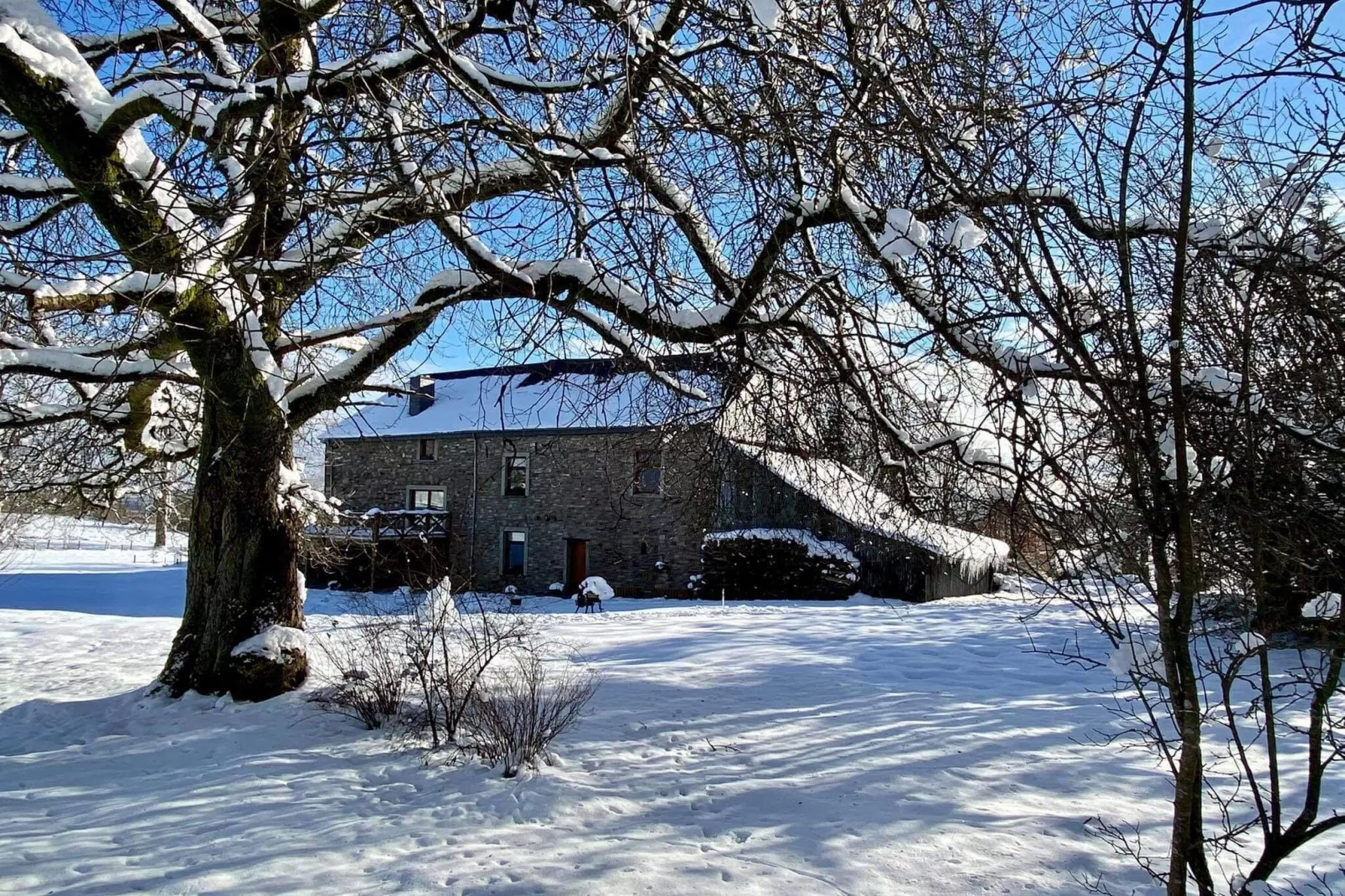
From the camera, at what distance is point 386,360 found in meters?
7.01

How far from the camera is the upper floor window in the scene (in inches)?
1006

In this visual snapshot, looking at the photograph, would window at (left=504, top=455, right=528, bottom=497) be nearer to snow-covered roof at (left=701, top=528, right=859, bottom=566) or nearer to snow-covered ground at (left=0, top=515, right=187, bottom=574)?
snow-covered roof at (left=701, top=528, right=859, bottom=566)

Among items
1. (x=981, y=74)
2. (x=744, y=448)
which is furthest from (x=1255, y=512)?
(x=744, y=448)

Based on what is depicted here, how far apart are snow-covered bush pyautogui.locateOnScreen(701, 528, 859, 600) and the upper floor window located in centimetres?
683

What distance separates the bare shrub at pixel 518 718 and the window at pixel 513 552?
18.4 m

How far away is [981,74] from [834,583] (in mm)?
18256

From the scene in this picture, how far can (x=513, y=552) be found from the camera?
84.9ft

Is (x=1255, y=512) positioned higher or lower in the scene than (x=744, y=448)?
lower

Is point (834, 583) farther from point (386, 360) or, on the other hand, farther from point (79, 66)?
point (79, 66)

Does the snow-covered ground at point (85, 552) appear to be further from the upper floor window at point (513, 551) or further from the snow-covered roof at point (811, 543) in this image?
the snow-covered roof at point (811, 543)

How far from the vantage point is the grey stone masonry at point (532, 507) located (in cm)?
2330

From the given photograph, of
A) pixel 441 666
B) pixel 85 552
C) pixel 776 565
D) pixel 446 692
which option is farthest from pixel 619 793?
pixel 85 552

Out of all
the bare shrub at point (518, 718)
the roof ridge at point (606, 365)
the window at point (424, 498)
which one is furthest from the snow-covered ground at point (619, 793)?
the window at point (424, 498)

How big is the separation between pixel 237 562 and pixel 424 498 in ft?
66.6
